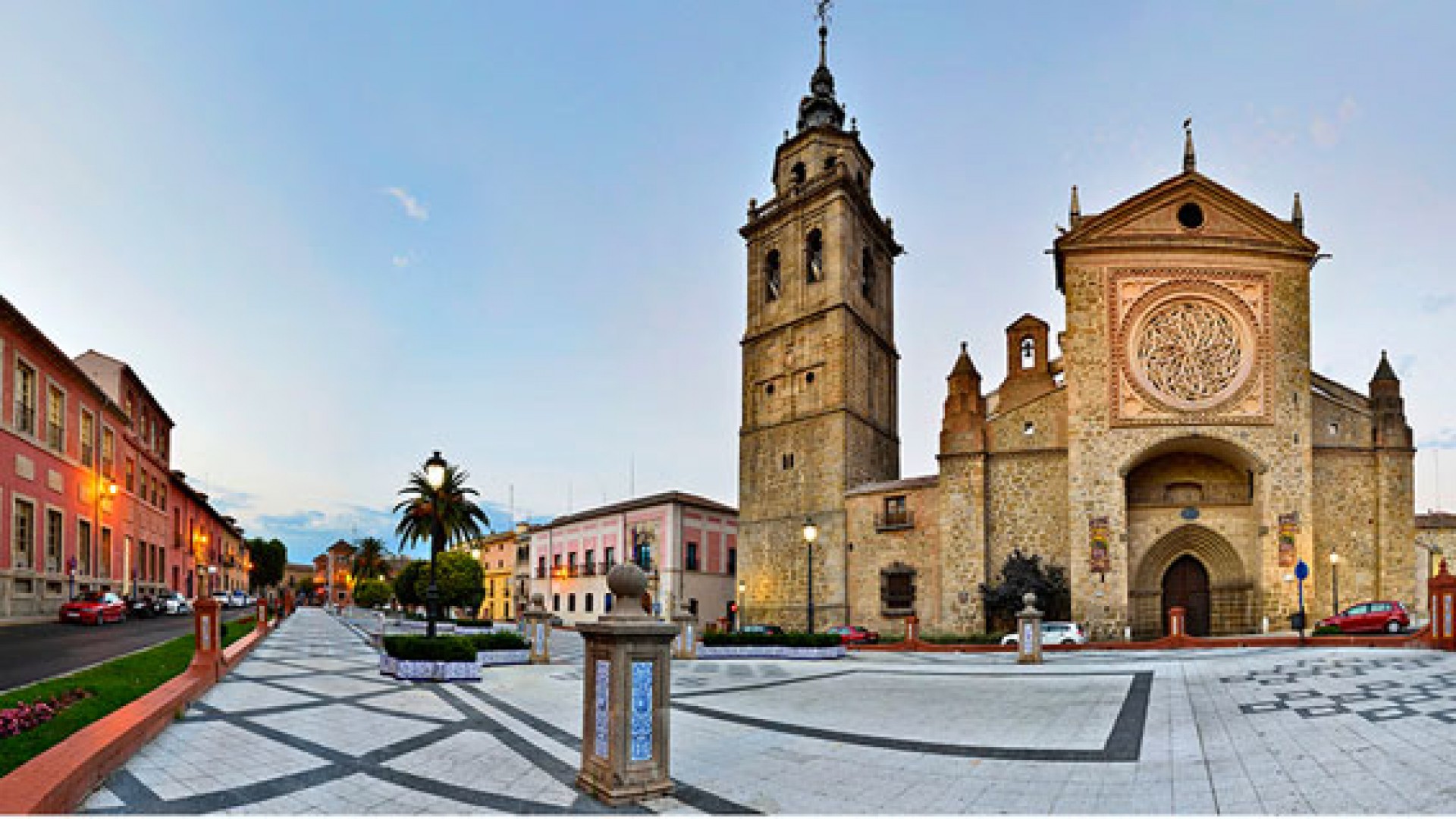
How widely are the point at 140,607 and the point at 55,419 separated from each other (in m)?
7.65

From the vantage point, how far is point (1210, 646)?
22.7m

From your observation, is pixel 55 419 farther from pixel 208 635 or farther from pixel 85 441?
pixel 208 635

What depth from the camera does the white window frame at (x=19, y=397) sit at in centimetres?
2339

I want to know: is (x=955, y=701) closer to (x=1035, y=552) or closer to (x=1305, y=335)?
(x=1035, y=552)

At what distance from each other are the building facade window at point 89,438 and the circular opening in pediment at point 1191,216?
136 ft

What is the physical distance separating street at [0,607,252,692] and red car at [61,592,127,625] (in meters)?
0.33

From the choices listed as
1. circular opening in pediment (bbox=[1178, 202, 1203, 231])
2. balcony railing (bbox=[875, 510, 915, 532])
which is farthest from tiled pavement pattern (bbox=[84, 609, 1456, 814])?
circular opening in pediment (bbox=[1178, 202, 1203, 231])

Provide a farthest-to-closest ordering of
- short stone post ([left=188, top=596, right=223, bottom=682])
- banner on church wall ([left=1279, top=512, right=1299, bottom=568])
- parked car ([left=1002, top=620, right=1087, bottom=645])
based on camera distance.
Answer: banner on church wall ([left=1279, top=512, right=1299, bottom=568]) < parked car ([left=1002, top=620, right=1087, bottom=645]) < short stone post ([left=188, top=596, right=223, bottom=682])

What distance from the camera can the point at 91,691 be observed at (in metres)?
9.33

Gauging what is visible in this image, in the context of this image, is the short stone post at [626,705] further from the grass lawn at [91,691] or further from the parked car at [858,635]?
the parked car at [858,635]

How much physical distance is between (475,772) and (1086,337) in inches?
1163

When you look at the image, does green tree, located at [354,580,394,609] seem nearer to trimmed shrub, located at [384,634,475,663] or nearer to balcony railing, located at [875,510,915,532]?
balcony railing, located at [875,510,915,532]

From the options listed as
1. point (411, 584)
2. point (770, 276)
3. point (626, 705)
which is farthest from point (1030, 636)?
A: point (411, 584)

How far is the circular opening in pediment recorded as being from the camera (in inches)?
1237
